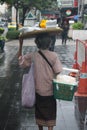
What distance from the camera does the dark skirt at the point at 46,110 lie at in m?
6.21

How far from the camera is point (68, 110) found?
28.1ft

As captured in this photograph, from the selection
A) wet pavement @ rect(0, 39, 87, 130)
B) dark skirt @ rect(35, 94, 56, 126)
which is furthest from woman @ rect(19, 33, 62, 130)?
wet pavement @ rect(0, 39, 87, 130)

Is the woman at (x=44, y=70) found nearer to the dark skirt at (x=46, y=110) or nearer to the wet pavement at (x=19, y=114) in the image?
the dark skirt at (x=46, y=110)

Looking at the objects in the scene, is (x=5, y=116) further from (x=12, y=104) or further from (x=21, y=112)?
(x=12, y=104)

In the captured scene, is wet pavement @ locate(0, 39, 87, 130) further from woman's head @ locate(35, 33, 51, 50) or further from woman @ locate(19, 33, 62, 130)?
woman's head @ locate(35, 33, 51, 50)

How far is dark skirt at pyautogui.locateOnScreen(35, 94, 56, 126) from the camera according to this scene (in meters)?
6.21

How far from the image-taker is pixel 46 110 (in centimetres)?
626

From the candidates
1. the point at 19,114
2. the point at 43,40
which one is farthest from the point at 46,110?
the point at 19,114

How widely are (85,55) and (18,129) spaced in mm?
3217

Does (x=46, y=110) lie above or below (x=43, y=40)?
below

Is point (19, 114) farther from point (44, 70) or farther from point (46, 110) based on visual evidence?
point (44, 70)

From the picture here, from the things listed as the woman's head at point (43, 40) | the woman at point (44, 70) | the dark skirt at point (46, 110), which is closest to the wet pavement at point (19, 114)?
the dark skirt at point (46, 110)

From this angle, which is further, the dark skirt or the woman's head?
the dark skirt

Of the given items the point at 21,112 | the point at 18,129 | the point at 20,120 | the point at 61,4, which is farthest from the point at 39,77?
the point at 61,4
